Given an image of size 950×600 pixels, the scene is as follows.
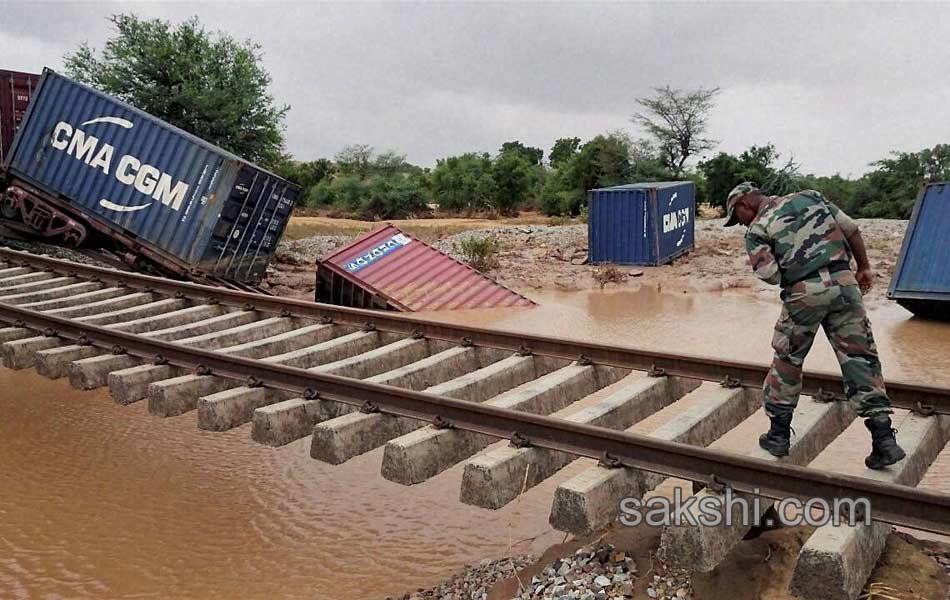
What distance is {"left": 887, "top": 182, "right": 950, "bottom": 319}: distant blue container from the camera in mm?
13195

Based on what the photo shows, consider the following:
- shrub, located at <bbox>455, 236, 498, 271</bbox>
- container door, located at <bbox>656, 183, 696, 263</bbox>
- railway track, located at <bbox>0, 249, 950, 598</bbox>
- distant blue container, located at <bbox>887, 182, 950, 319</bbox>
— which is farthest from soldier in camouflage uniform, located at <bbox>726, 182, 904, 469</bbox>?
container door, located at <bbox>656, 183, 696, 263</bbox>

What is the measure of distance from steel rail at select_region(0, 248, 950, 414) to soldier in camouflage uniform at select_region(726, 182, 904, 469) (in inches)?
37.1

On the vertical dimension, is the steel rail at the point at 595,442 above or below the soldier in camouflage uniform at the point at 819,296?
below

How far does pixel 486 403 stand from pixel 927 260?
38.1 feet

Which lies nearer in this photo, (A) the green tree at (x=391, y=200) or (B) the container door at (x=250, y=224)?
(B) the container door at (x=250, y=224)

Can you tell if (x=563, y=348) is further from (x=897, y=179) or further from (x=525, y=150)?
(x=525, y=150)

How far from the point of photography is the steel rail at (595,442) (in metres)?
3.24

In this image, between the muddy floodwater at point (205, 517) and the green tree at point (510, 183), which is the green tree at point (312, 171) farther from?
the muddy floodwater at point (205, 517)

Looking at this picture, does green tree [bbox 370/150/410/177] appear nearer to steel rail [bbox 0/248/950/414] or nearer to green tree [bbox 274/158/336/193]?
green tree [bbox 274/158/336/193]

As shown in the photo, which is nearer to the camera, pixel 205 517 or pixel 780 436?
pixel 780 436

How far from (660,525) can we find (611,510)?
27 cm

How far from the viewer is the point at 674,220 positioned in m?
22.3

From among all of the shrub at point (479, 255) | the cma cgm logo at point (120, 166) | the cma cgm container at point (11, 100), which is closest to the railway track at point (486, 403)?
the cma cgm logo at point (120, 166)

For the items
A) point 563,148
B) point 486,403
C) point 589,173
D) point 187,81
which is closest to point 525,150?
point 563,148
